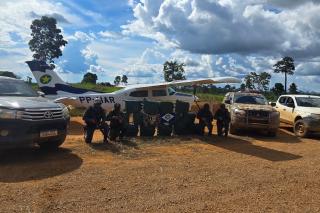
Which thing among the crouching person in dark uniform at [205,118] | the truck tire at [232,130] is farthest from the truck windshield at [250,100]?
the crouching person in dark uniform at [205,118]

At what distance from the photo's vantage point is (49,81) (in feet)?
78.5

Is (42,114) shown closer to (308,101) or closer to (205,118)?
(205,118)

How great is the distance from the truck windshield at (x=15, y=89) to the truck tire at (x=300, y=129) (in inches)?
410

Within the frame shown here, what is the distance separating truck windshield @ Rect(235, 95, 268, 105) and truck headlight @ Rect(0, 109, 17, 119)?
10989 mm

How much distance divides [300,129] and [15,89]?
1117 cm

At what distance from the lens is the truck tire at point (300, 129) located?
55.1ft

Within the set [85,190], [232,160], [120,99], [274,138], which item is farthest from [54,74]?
[85,190]

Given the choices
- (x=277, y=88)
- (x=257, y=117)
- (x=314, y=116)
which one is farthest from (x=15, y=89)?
(x=277, y=88)

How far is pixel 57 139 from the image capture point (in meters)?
10.7

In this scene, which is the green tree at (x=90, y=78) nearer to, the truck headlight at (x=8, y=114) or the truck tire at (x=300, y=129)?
the truck tire at (x=300, y=129)

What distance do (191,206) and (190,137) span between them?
8.22 meters

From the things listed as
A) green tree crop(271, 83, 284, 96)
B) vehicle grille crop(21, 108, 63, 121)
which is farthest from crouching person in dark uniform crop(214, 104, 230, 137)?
green tree crop(271, 83, 284, 96)

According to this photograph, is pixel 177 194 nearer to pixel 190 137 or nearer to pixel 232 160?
pixel 232 160

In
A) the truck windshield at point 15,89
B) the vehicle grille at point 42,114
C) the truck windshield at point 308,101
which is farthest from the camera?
the truck windshield at point 308,101
